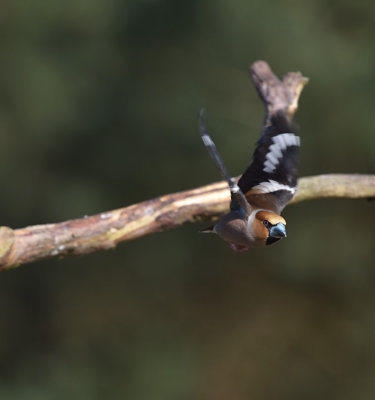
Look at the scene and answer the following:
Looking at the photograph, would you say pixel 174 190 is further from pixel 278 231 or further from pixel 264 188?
pixel 278 231

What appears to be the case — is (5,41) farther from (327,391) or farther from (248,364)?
(327,391)

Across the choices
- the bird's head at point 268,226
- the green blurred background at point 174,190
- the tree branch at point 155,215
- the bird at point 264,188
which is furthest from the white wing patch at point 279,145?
the green blurred background at point 174,190

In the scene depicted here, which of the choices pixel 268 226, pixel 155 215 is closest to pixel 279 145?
pixel 268 226

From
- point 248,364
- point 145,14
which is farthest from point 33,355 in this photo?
point 145,14

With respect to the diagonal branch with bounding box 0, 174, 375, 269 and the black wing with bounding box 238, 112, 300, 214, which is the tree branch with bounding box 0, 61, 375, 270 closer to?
the diagonal branch with bounding box 0, 174, 375, 269

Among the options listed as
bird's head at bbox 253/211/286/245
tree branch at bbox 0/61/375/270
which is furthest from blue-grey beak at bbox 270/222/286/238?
tree branch at bbox 0/61/375/270

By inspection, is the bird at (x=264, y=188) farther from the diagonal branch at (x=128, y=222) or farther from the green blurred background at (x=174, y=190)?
the green blurred background at (x=174, y=190)
